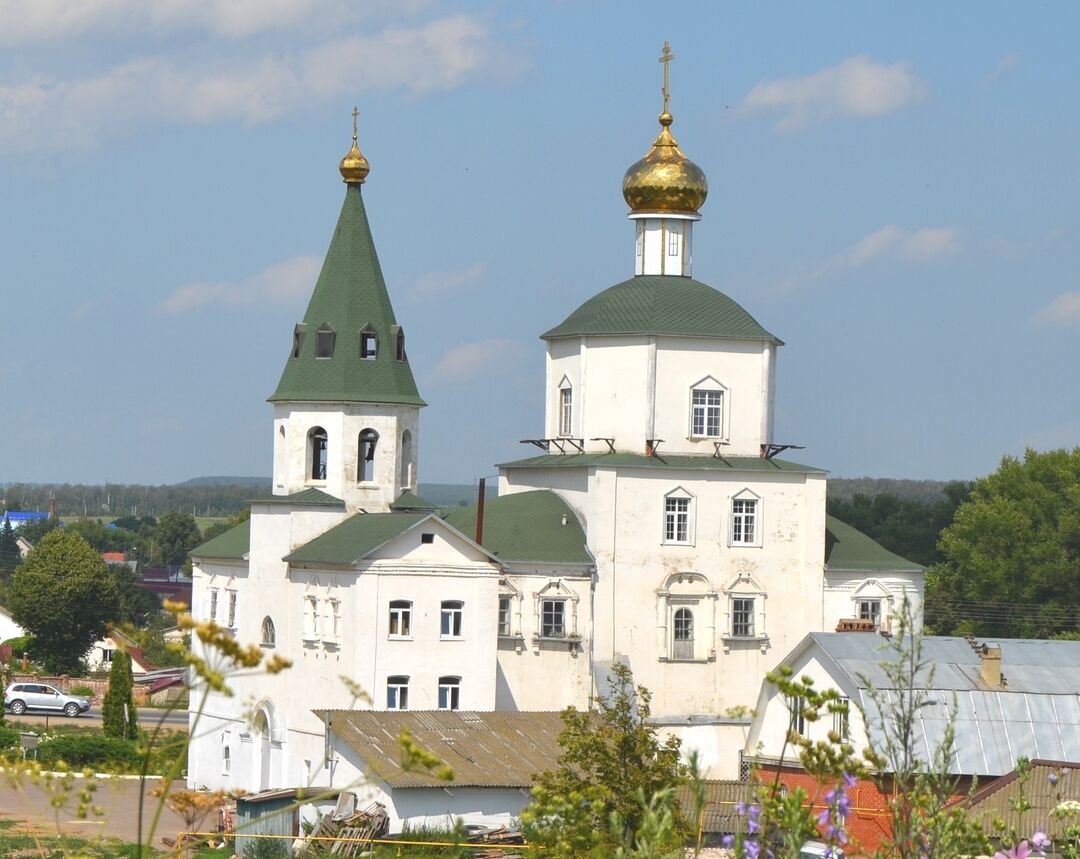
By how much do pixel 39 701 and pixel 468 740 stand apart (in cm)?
2660

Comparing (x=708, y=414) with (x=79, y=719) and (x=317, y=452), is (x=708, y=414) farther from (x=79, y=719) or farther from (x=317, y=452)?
(x=79, y=719)

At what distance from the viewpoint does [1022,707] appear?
33750 mm

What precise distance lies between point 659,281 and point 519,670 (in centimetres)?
859

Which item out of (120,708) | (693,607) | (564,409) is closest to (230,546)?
(120,708)

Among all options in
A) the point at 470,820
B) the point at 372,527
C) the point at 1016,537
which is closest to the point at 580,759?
the point at 470,820

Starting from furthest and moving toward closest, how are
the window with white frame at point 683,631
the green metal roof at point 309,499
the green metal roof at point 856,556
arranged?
the green metal roof at point 856,556 → the window with white frame at point 683,631 → the green metal roof at point 309,499

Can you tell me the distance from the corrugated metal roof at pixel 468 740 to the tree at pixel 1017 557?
26.9 meters

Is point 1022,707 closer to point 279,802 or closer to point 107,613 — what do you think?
point 279,802

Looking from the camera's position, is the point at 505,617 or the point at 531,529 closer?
the point at 505,617

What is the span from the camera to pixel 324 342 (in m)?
39.6

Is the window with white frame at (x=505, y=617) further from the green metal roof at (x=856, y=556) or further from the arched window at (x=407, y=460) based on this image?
the green metal roof at (x=856, y=556)

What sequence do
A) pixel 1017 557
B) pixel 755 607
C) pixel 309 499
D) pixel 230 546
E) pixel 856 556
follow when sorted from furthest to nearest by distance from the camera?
pixel 1017 557 → pixel 230 546 → pixel 856 556 → pixel 755 607 → pixel 309 499

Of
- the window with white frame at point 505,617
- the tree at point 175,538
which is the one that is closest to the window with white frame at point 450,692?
the window with white frame at point 505,617

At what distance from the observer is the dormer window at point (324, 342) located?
3950 centimetres
